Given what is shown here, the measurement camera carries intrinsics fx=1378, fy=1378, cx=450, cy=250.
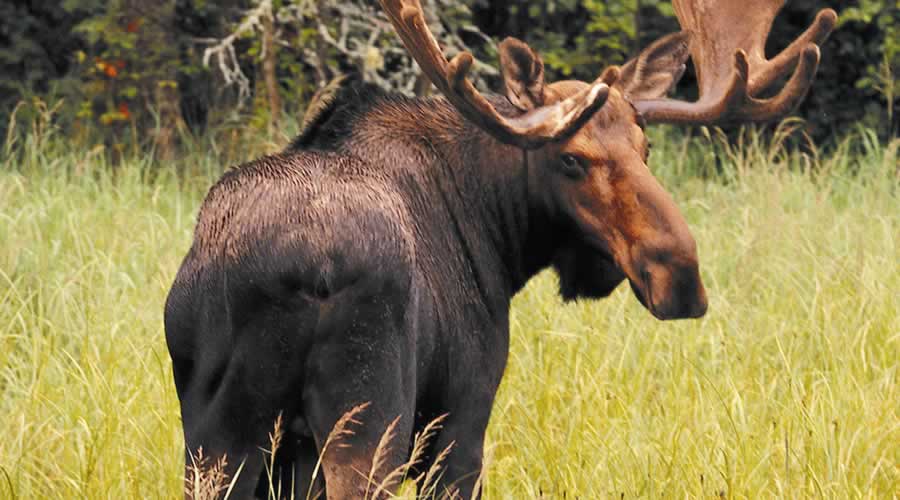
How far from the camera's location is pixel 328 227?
2656mm

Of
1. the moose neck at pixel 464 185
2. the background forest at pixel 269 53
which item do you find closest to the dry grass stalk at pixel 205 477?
the moose neck at pixel 464 185

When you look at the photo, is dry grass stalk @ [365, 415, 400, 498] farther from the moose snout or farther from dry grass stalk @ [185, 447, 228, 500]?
the moose snout

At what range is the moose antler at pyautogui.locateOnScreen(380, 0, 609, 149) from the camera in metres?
2.94

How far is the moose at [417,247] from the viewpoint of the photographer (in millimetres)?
Result: 2664

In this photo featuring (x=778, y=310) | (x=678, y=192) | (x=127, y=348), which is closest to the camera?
(x=127, y=348)

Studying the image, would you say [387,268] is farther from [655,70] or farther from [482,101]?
[655,70]

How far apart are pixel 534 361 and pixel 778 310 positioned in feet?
3.71

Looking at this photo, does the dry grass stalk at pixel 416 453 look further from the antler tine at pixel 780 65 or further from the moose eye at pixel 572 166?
the antler tine at pixel 780 65

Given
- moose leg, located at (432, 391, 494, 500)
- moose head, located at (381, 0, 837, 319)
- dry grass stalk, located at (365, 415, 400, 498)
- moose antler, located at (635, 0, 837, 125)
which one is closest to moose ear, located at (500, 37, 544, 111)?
moose head, located at (381, 0, 837, 319)

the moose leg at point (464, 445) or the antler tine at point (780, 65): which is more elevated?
the antler tine at point (780, 65)

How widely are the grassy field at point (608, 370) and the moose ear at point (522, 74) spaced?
968 millimetres

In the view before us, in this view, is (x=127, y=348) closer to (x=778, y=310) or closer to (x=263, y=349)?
(x=263, y=349)

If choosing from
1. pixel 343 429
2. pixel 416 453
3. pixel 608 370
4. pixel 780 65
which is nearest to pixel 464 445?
pixel 416 453

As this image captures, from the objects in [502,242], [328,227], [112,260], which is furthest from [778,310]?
[328,227]
